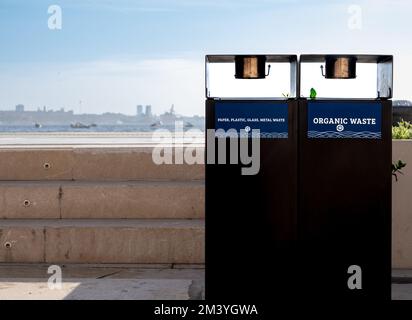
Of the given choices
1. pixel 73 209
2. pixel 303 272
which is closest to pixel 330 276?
pixel 303 272

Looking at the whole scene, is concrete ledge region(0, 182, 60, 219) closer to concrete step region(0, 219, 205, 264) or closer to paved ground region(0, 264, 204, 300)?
concrete step region(0, 219, 205, 264)

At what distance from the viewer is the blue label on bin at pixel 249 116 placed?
5621 millimetres

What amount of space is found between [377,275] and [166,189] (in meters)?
3.36

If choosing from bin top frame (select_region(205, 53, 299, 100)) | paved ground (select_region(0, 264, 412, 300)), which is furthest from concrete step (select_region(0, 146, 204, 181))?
bin top frame (select_region(205, 53, 299, 100))

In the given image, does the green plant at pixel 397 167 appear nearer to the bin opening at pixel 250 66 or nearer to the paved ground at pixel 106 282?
the paved ground at pixel 106 282

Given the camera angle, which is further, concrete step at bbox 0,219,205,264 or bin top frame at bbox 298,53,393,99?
concrete step at bbox 0,219,205,264

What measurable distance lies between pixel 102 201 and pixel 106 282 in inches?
65.8

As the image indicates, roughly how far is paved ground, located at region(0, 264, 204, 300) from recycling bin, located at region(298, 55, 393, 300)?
132 cm

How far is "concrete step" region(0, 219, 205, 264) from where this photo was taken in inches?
310
